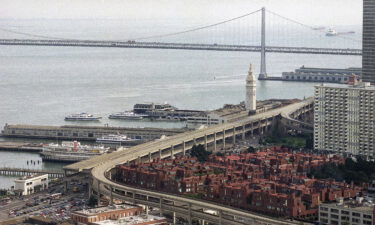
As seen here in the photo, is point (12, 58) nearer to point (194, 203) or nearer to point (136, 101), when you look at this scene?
point (136, 101)

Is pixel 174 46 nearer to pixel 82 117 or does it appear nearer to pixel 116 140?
pixel 82 117

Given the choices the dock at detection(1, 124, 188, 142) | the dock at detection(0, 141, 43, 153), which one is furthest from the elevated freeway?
the dock at detection(0, 141, 43, 153)

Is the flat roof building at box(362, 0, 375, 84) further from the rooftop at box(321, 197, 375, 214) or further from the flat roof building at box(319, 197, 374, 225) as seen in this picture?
the flat roof building at box(319, 197, 374, 225)

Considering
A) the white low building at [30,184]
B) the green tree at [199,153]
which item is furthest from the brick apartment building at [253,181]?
the white low building at [30,184]

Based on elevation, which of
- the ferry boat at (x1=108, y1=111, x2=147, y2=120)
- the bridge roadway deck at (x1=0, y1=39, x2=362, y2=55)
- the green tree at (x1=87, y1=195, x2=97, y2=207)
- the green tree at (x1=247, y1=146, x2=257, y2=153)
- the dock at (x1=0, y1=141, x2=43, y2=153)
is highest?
the bridge roadway deck at (x1=0, y1=39, x2=362, y2=55)

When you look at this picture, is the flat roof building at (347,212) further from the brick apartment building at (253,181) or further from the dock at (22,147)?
the dock at (22,147)
